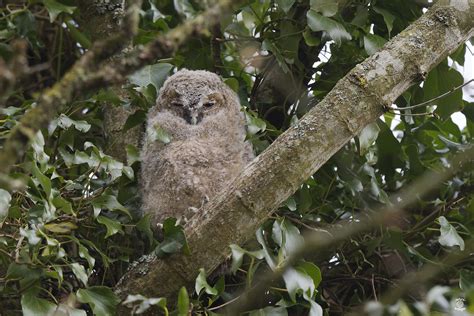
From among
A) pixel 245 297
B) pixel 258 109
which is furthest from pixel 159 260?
pixel 258 109

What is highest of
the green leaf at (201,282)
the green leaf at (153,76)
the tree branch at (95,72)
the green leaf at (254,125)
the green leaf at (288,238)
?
the tree branch at (95,72)

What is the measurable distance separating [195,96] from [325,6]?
3.03 ft

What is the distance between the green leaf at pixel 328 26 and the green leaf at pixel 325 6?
0.03 metres

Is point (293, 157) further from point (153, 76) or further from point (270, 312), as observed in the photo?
point (153, 76)

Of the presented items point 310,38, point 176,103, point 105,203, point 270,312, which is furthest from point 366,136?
point 176,103

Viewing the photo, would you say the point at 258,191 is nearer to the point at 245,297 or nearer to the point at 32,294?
the point at 245,297

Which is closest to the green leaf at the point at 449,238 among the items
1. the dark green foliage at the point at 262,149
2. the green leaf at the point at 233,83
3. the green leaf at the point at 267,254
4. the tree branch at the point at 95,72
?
the dark green foliage at the point at 262,149

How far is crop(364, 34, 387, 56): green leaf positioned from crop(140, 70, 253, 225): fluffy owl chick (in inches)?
28.3

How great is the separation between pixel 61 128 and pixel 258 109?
0.93 m

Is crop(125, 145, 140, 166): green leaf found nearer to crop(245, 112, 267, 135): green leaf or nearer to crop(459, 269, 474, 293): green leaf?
crop(245, 112, 267, 135): green leaf

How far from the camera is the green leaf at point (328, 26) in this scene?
329cm

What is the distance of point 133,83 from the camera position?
348 cm

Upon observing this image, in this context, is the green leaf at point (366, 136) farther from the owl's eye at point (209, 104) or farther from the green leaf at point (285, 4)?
the owl's eye at point (209, 104)

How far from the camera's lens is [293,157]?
265 cm
